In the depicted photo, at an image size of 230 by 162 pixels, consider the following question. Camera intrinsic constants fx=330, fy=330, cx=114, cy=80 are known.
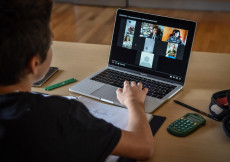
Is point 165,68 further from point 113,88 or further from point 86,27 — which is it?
point 86,27

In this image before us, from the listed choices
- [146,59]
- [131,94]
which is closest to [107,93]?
[131,94]

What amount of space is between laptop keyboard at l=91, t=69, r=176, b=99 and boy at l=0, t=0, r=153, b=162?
41 cm

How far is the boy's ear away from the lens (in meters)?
0.88

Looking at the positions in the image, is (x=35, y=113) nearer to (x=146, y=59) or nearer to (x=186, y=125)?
(x=186, y=125)

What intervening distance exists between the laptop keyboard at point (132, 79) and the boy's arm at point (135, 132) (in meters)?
0.08

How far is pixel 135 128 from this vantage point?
1032mm

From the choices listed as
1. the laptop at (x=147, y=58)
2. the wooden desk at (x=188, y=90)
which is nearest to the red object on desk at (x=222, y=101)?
the wooden desk at (x=188, y=90)

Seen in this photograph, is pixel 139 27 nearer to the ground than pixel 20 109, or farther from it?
farther from it

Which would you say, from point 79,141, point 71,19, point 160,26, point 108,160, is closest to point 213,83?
point 160,26

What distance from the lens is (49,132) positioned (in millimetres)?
820

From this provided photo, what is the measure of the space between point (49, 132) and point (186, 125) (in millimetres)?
502

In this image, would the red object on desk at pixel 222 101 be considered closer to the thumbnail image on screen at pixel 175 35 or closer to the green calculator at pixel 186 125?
the green calculator at pixel 186 125

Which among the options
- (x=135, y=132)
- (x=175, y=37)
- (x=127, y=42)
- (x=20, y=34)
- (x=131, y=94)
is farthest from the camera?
(x=127, y=42)

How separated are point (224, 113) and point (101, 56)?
730 millimetres
